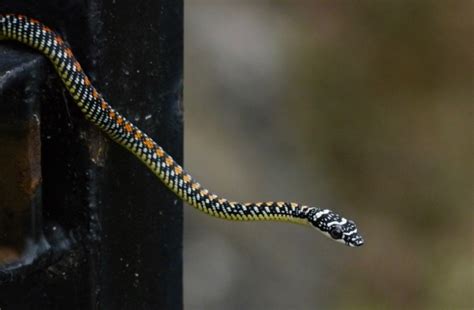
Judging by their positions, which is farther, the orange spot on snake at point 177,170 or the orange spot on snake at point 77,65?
the orange spot on snake at point 177,170

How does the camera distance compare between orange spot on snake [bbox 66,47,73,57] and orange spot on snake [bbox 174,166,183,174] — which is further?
orange spot on snake [bbox 174,166,183,174]

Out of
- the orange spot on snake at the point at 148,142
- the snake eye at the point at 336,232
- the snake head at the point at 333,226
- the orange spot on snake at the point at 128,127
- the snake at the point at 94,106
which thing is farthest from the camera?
the snake eye at the point at 336,232

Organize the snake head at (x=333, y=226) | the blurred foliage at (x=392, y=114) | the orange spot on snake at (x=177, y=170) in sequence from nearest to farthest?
the orange spot on snake at (x=177, y=170)
the snake head at (x=333, y=226)
the blurred foliage at (x=392, y=114)

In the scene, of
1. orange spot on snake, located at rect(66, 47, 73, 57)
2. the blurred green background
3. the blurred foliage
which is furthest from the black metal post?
the blurred foliage

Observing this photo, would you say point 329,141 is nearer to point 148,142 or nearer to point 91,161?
point 148,142

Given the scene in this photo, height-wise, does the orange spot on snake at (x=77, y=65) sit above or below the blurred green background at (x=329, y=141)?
below

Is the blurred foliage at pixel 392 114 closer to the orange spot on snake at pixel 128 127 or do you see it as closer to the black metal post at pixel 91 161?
the black metal post at pixel 91 161

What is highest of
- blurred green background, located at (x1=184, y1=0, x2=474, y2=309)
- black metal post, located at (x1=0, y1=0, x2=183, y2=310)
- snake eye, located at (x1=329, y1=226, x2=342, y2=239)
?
blurred green background, located at (x1=184, y1=0, x2=474, y2=309)

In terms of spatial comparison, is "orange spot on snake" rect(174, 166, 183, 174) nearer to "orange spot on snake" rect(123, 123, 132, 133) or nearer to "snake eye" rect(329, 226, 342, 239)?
"orange spot on snake" rect(123, 123, 132, 133)

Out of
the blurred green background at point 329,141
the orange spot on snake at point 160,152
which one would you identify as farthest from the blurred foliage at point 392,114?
the orange spot on snake at point 160,152
